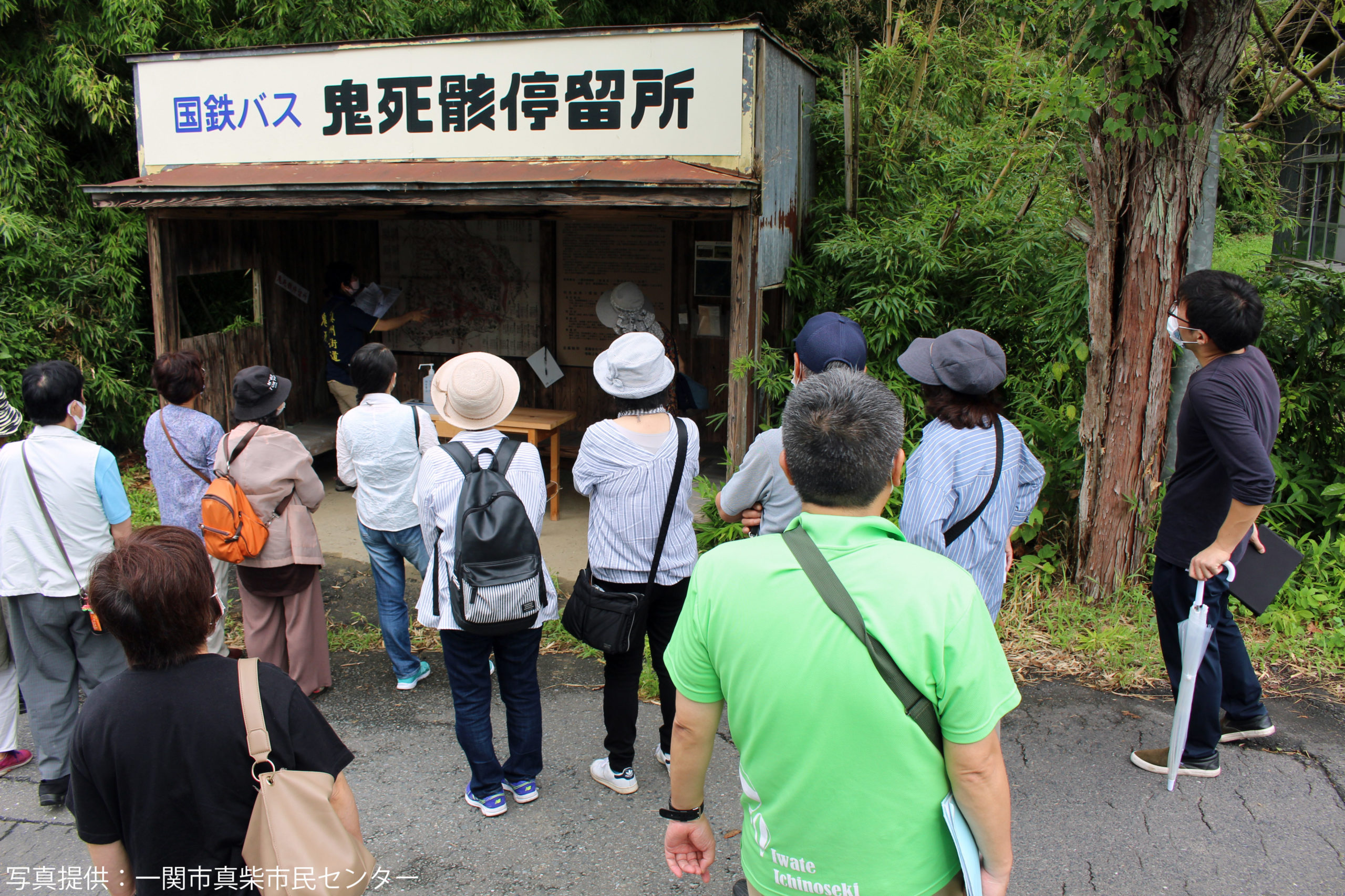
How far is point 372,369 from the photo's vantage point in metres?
4.05

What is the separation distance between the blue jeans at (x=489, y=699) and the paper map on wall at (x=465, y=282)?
16.9ft

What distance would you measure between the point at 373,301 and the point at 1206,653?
6580 mm

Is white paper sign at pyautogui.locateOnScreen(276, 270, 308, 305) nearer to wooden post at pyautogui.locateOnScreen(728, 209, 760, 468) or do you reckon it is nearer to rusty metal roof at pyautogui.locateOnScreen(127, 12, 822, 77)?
rusty metal roof at pyautogui.locateOnScreen(127, 12, 822, 77)

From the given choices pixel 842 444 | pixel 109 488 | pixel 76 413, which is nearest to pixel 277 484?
pixel 109 488

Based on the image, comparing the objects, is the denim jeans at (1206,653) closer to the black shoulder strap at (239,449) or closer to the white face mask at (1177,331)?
the white face mask at (1177,331)

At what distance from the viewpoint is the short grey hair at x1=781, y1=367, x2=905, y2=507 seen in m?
1.73

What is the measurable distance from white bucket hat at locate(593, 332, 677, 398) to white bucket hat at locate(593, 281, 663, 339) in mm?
3080

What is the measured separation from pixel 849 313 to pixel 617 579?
3.20m

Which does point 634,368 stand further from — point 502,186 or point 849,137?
point 849,137

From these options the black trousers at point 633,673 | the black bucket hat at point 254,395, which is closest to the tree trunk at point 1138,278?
the black trousers at point 633,673

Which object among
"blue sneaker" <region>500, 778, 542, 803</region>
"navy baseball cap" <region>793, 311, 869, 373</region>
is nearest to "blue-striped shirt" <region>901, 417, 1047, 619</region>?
"navy baseball cap" <region>793, 311, 869, 373</region>

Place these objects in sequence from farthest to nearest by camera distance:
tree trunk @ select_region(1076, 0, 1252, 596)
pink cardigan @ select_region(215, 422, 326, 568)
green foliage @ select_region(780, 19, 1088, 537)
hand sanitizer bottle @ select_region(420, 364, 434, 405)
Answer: hand sanitizer bottle @ select_region(420, 364, 434, 405) → green foliage @ select_region(780, 19, 1088, 537) → tree trunk @ select_region(1076, 0, 1252, 596) → pink cardigan @ select_region(215, 422, 326, 568)

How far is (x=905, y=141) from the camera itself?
7324 millimetres

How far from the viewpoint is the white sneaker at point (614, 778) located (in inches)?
139
